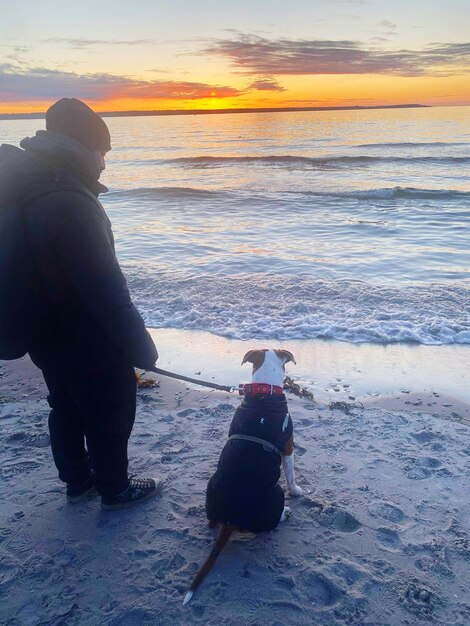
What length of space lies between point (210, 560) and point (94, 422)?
101 cm

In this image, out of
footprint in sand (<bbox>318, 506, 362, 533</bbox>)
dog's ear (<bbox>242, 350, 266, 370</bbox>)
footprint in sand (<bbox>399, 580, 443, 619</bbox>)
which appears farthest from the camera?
dog's ear (<bbox>242, 350, 266, 370</bbox>)

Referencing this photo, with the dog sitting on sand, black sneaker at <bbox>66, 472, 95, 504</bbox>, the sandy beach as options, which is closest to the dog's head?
the dog sitting on sand

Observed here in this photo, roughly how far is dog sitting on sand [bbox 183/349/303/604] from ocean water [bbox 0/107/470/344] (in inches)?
129

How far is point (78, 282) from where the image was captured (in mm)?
2441

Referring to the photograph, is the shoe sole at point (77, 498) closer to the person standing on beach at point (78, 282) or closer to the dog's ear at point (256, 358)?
the person standing on beach at point (78, 282)

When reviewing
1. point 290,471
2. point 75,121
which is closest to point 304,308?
point 290,471

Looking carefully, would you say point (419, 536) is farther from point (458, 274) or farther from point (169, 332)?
point (458, 274)

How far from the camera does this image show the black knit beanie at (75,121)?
2559 millimetres

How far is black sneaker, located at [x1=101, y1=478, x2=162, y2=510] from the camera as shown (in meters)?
3.26

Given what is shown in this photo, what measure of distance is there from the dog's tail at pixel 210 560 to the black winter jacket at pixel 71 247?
1.10m

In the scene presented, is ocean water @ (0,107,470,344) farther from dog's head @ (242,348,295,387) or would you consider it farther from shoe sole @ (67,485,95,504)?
shoe sole @ (67,485,95,504)

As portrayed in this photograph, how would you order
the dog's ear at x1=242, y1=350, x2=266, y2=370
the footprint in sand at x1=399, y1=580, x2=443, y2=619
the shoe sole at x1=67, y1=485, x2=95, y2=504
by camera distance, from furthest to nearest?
the dog's ear at x1=242, y1=350, x2=266, y2=370
the shoe sole at x1=67, y1=485, x2=95, y2=504
the footprint in sand at x1=399, y1=580, x2=443, y2=619

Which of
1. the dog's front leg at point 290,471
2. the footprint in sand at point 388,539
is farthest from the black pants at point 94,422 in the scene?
the footprint in sand at point 388,539

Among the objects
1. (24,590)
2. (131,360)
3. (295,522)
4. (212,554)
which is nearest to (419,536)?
(295,522)
